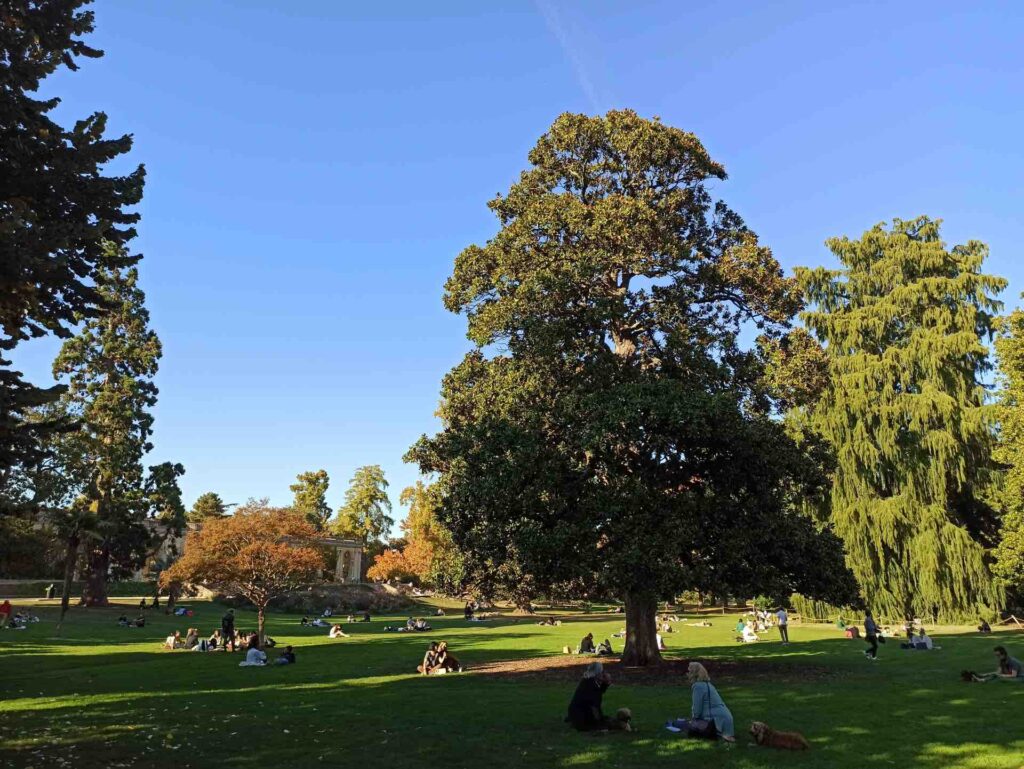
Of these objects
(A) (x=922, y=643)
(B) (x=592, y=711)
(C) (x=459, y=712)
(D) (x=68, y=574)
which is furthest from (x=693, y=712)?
(D) (x=68, y=574)

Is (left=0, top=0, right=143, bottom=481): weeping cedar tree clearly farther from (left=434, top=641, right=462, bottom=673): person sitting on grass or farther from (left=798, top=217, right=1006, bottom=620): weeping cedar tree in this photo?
(left=798, top=217, right=1006, bottom=620): weeping cedar tree

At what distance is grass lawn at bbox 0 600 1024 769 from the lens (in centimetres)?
1030

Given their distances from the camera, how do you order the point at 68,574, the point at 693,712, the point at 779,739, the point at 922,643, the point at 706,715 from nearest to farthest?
the point at 779,739 → the point at 706,715 → the point at 693,712 → the point at 922,643 → the point at 68,574

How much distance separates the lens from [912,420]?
41.7 m

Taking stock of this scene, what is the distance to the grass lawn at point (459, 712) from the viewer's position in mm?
10305

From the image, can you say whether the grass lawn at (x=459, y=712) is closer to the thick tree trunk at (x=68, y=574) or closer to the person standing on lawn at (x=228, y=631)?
the person standing on lawn at (x=228, y=631)

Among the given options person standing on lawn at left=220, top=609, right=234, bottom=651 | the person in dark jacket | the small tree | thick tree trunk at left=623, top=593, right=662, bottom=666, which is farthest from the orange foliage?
the person in dark jacket

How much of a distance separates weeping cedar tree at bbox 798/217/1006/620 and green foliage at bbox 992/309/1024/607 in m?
1.34

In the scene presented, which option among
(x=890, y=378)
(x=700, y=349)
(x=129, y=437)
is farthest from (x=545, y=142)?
(x=129, y=437)

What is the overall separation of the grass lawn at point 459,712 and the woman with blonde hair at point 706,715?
1.14ft

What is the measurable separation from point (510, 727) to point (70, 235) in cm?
1255

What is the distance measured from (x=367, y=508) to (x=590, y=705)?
323 ft

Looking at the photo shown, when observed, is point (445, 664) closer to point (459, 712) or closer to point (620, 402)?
point (459, 712)

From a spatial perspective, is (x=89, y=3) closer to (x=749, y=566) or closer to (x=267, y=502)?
(x=749, y=566)
